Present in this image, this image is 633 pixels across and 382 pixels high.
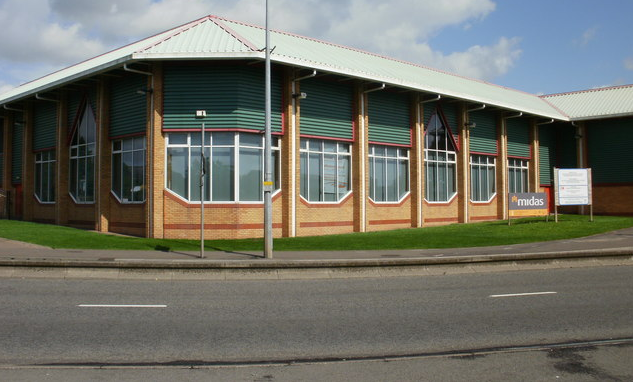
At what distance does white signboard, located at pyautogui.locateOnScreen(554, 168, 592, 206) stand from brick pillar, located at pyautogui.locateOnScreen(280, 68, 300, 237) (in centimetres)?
1251

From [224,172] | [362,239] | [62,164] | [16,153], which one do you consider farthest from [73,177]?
[362,239]

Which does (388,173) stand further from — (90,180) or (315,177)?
(90,180)

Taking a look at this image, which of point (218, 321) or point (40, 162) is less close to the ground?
point (40, 162)

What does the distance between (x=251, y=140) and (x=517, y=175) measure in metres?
20.3

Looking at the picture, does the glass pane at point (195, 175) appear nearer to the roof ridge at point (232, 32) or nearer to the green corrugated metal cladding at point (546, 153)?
the roof ridge at point (232, 32)

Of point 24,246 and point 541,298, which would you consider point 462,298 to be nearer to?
point 541,298

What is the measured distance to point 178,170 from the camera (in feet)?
74.2

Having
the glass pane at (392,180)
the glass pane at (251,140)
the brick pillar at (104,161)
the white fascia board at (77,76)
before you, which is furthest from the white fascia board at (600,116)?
the white fascia board at (77,76)

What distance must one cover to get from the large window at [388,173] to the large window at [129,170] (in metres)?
10.4

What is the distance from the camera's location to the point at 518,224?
27203 mm

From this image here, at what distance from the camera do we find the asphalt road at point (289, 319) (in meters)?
6.70

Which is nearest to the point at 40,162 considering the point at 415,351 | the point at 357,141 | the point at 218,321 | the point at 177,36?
the point at 177,36

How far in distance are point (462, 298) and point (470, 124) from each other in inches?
898

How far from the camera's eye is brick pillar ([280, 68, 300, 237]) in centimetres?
2327
